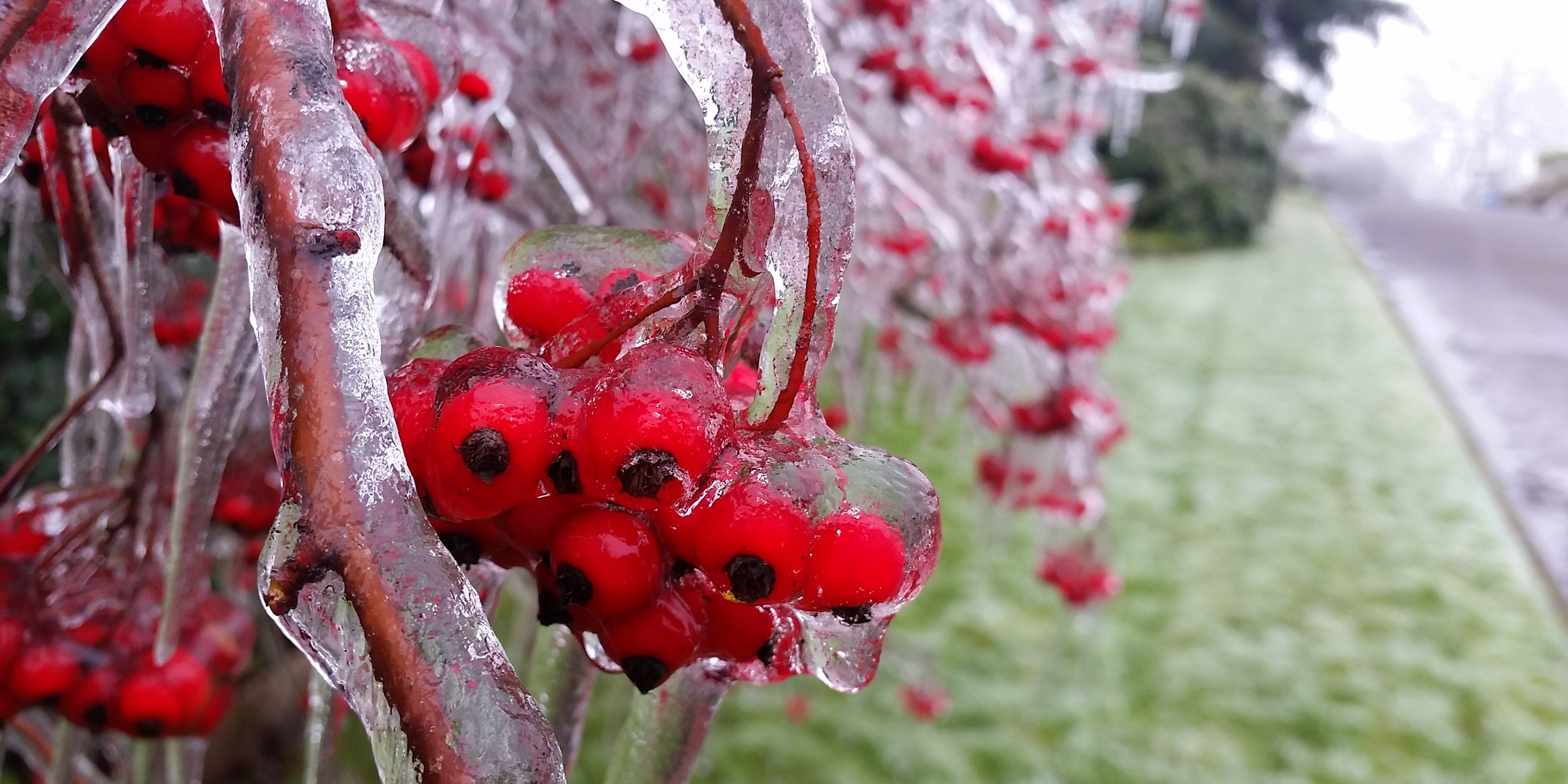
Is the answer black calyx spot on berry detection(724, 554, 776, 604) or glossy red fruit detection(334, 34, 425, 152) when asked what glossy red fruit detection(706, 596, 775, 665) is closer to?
black calyx spot on berry detection(724, 554, 776, 604)

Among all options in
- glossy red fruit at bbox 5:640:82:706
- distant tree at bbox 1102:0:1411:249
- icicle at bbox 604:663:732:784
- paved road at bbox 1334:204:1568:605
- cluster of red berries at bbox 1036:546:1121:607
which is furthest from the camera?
distant tree at bbox 1102:0:1411:249

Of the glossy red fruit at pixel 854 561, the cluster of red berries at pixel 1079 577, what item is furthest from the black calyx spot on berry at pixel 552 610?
the cluster of red berries at pixel 1079 577

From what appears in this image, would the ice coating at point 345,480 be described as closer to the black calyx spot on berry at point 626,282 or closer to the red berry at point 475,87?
the black calyx spot on berry at point 626,282

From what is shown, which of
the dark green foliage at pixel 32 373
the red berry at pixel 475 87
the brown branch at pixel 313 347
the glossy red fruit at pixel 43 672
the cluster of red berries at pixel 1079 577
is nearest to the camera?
the brown branch at pixel 313 347

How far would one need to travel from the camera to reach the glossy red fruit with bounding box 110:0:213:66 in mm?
422

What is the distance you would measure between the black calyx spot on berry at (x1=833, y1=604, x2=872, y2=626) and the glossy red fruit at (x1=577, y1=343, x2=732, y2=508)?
8 cm

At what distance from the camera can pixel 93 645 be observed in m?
0.81

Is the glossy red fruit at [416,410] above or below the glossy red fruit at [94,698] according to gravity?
above

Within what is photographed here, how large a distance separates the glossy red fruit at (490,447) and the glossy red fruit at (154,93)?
0.65 feet

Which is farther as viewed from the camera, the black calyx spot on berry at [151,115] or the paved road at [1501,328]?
the paved road at [1501,328]

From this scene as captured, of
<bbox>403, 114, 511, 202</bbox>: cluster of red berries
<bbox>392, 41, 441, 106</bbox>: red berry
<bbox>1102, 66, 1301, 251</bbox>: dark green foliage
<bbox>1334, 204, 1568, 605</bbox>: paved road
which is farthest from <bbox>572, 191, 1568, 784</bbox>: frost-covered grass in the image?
<bbox>1102, 66, 1301, 251</bbox>: dark green foliage

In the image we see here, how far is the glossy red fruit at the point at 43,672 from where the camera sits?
2.53 ft

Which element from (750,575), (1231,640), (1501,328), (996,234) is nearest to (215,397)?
(750,575)

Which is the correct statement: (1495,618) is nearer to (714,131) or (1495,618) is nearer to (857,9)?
(857,9)
